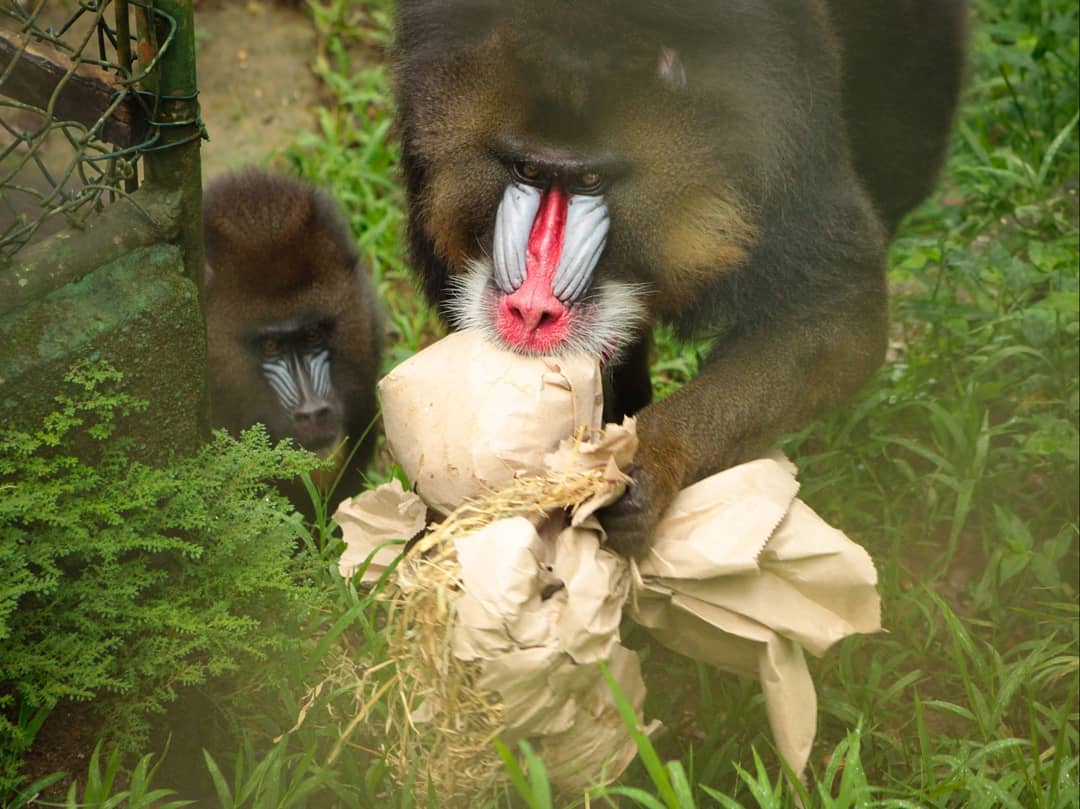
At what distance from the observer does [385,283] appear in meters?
6.01

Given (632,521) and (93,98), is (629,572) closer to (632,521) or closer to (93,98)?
(632,521)

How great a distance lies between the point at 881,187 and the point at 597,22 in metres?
1.90

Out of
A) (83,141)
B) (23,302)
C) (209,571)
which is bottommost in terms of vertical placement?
(209,571)

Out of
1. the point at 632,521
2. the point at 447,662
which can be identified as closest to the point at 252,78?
the point at 632,521

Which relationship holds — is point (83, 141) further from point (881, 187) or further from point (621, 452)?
point (881, 187)

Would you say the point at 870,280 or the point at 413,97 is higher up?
the point at 413,97

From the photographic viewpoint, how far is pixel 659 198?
332 cm

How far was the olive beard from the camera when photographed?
10.5ft

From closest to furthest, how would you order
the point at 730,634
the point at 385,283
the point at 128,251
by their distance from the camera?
the point at 730,634
the point at 128,251
the point at 385,283

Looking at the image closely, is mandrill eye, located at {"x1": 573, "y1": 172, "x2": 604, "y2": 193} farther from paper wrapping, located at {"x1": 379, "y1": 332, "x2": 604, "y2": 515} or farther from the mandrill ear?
paper wrapping, located at {"x1": 379, "y1": 332, "x2": 604, "y2": 515}

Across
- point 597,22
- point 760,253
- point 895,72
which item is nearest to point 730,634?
point 760,253

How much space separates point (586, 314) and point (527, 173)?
1.28 feet

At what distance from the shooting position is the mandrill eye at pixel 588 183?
3285 mm

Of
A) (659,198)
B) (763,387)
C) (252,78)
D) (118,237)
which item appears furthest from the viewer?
(252,78)
